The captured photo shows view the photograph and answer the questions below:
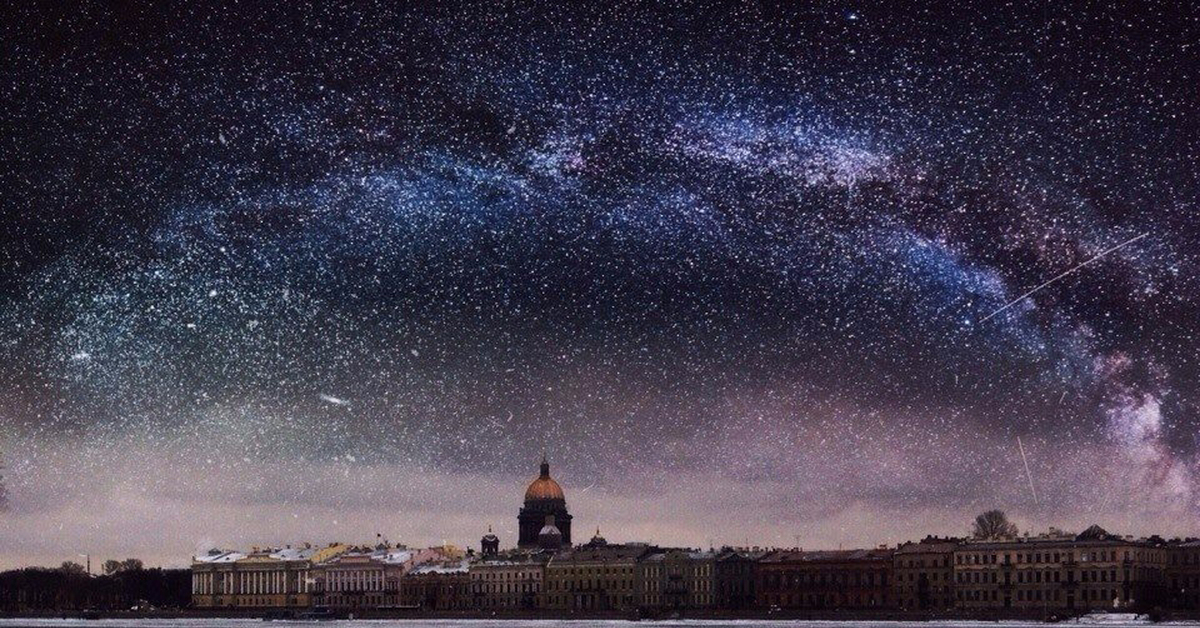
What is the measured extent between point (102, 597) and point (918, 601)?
291ft

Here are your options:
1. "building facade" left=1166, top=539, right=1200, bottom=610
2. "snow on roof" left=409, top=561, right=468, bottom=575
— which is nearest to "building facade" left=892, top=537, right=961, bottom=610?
"building facade" left=1166, top=539, right=1200, bottom=610

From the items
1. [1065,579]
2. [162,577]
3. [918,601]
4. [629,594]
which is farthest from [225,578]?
[1065,579]

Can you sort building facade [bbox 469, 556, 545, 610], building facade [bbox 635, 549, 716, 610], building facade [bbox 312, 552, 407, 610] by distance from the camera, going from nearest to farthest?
building facade [bbox 635, 549, 716, 610] < building facade [bbox 469, 556, 545, 610] < building facade [bbox 312, 552, 407, 610]

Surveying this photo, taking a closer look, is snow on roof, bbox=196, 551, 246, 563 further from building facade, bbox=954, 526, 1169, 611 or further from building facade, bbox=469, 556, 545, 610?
building facade, bbox=954, 526, 1169, 611

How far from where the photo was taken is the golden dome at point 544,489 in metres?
170

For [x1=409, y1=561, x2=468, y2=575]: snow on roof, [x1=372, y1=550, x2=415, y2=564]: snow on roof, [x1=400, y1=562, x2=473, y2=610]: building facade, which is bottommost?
[x1=400, y1=562, x2=473, y2=610]: building facade

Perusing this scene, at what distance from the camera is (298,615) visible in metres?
152

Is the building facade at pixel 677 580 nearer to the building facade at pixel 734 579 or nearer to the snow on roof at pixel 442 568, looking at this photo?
the building facade at pixel 734 579

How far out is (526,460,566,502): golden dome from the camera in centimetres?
16962

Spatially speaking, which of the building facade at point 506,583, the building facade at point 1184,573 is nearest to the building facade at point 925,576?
the building facade at point 1184,573

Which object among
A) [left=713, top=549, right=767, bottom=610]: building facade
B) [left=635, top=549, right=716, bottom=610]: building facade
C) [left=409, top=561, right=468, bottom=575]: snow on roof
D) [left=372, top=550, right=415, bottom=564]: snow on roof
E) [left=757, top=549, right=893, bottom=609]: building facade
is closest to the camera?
[left=757, top=549, right=893, bottom=609]: building facade

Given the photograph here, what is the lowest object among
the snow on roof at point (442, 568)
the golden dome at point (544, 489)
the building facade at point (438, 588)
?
the building facade at point (438, 588)

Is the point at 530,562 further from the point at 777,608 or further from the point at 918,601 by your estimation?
the point at 918,601

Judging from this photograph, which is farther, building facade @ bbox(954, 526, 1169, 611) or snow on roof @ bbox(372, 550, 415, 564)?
snow on roof @ bbox(372, 550, 415, 564)
